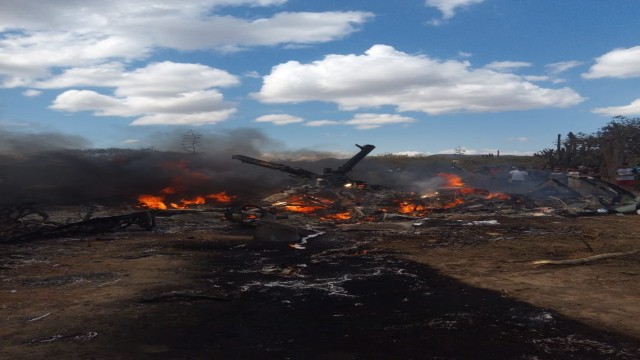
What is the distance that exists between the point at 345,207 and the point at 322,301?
1527cm

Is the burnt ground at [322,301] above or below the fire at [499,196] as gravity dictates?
below

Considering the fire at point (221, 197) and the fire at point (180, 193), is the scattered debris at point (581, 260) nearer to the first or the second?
the fire at point (180, 193)

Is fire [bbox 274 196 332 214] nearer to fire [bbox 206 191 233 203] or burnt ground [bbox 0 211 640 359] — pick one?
fire [bbox 206 191 233 203]

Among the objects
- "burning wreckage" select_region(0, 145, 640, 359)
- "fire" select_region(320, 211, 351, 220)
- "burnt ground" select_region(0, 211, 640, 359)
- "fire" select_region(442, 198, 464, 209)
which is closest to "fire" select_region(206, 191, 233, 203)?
"fire" select_region(320, 211, 351, 220)

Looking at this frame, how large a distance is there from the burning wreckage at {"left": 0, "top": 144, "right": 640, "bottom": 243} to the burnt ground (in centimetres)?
186

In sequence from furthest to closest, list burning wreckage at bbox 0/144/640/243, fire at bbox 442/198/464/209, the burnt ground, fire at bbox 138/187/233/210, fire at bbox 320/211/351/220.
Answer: fire at bbox 138/187/233/210 → fire at bbox 442/198/464/209 → fire at bbox 320/211/351/220 → burning wreckage at bbox 0/144/640/243 → the burnt ground

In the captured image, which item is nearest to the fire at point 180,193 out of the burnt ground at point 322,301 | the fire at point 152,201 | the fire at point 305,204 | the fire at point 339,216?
the fire at point 152,201

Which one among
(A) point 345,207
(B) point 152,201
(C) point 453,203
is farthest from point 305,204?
(B) point 152,201

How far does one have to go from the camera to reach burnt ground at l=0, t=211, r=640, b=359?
5320 mm

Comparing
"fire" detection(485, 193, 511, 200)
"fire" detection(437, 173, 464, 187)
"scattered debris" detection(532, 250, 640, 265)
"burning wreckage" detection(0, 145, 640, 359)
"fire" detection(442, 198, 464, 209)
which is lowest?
"burning wreckage" detection(0, 145, 640, 359)

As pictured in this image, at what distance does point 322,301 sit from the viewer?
7230mm

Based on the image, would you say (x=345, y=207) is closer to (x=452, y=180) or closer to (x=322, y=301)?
(x=452, y=180)

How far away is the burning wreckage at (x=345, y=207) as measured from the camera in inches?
579

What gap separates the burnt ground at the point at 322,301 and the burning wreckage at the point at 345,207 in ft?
6.11
